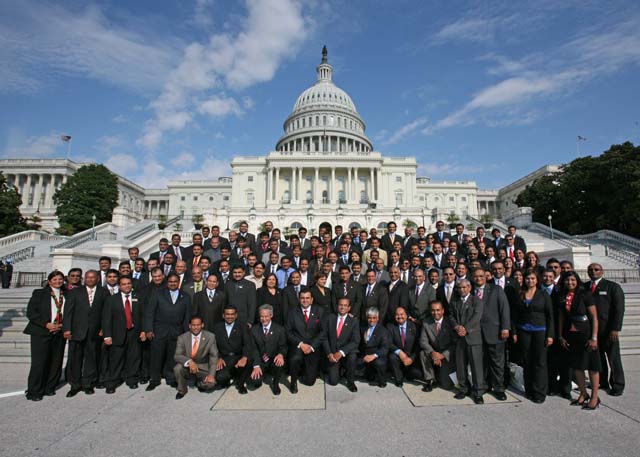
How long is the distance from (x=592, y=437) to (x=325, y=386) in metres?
3.95

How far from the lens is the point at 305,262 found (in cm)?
851

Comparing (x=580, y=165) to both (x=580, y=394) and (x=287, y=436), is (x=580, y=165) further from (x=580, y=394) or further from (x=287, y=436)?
(x=287, y=436)

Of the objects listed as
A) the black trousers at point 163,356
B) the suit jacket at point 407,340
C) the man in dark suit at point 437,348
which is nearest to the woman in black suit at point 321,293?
the suit jacket at point 407,340

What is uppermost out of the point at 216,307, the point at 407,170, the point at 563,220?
the point at 407,170

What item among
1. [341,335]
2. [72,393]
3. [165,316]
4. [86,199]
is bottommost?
[72,393]

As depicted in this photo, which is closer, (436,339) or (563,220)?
(436,339)

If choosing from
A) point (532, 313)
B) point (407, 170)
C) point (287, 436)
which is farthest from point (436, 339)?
point (407, 170)

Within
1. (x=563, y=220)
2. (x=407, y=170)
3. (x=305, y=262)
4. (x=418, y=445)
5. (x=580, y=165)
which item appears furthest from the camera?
(x=407, y=170)

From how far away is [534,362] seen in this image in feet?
19.7

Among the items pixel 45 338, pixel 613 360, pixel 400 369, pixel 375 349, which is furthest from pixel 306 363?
pixel 613 360

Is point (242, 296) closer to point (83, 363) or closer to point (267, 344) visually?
point (267, 344)

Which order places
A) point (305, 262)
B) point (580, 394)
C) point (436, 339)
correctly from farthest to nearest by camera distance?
1. point (305, 262)
2. point (436, 339)
3. point (580, 394)

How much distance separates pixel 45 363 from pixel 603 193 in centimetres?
4407

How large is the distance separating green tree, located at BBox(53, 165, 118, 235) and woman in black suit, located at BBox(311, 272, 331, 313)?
5433cm
